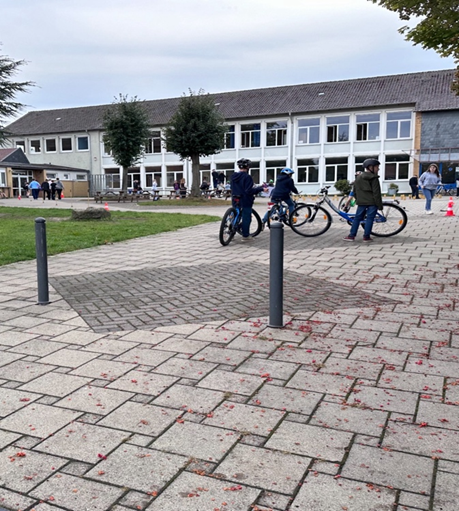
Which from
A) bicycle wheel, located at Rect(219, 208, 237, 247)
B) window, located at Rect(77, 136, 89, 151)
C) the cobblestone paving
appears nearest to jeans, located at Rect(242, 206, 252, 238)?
bicycle wheel, located at Rect(219, 208, 237, 247)

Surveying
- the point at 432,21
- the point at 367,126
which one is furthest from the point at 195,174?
the point at 432,21

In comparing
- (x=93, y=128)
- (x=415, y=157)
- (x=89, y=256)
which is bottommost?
(x=89, y=256)

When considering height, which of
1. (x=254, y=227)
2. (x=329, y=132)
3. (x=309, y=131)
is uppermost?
(x=309, y=131)

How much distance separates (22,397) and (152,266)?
504 cm

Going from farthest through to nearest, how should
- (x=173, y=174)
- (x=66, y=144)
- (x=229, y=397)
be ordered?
(x=66, y=144)
(x=173, y=174)
(x=229, y=397)

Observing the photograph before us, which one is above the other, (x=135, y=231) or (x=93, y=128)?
(x=93, y=128)

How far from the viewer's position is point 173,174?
53.6 m

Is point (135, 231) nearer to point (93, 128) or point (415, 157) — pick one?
point (415, 157)

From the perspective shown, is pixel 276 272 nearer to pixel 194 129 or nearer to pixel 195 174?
pixel 194 129

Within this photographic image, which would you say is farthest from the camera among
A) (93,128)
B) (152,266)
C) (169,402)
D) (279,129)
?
(93,128)

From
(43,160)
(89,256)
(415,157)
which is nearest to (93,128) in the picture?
(43,160)

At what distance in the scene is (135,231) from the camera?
13.4 metres

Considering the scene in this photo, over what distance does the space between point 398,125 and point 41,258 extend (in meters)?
43.2

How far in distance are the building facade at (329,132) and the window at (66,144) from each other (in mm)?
3185
